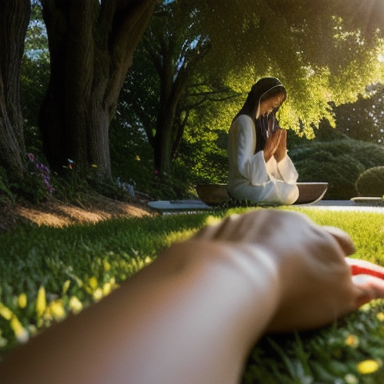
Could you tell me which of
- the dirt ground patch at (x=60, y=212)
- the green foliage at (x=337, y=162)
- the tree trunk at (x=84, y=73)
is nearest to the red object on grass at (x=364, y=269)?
the dirt ground patch at (x=60, y=212)

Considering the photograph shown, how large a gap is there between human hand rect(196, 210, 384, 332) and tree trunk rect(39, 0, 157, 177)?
31.5 ft

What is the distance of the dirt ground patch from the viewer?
621 centimetres

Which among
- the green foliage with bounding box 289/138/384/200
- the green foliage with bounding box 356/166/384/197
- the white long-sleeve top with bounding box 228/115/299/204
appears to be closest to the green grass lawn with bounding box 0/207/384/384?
the white long-sleeve top with bounding box 228/115/299/204

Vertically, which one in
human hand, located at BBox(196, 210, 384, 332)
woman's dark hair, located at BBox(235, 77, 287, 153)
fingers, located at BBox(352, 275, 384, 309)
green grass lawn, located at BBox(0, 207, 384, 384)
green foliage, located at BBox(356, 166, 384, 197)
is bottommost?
green foliage, located at BBox(356, 166, 384, 197)

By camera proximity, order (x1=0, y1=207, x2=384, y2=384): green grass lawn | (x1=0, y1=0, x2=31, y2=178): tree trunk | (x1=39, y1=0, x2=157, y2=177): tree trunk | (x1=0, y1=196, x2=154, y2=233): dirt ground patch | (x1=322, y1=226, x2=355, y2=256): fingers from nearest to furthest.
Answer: (x1=0, y1=207, x2=384, y2=384): green grass lawn, (x1=322, y1=226, x2=355, y2=256): fingers, (x1=0, y1=196, x2=154, y2=233): dirt ground patch, (x1=0, y1=0, x2=31, y2=178): tree trunk, (x1=39, y1=0, x2=157, y2=177): tree trunk

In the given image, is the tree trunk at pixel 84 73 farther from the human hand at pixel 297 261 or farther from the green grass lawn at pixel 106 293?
the human hand at pixel 297 261

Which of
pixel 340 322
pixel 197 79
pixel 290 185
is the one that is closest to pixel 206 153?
pixel 197 79

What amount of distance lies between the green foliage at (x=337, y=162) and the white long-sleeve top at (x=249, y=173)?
15.4m

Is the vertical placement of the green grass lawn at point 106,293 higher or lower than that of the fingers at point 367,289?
lower

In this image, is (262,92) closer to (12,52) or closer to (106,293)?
(12,52)

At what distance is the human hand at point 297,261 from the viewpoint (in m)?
1.46

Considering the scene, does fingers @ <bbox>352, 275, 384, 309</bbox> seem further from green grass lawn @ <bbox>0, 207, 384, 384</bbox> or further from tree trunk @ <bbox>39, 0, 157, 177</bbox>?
tree trunk @ <bbox>39, 0, 157, 177</bbox>

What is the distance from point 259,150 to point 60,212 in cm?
345

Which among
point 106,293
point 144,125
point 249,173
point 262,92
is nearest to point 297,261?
point 106,293
